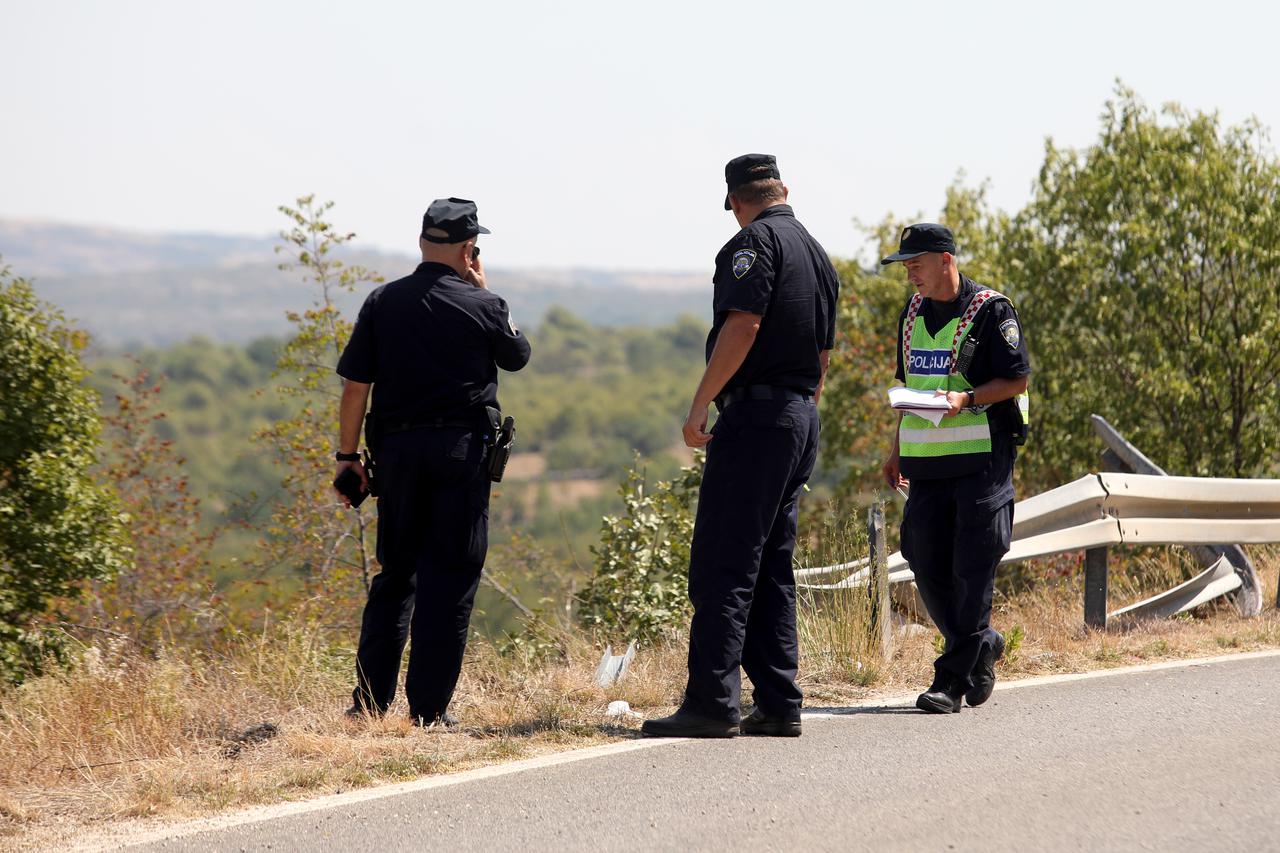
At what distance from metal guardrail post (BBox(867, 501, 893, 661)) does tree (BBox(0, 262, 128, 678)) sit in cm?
747

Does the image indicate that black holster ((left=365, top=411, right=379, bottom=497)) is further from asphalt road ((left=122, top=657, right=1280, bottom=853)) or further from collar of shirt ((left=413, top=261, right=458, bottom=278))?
asphalt road ((left=122, top=657, right=1280, bottom=853))

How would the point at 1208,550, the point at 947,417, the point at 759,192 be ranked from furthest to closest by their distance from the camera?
the point at 1208,550 → the point at 947,417 → the point at 759,192

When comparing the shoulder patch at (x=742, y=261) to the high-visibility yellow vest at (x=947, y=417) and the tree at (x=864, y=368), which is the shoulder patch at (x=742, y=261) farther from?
the tree at (x=864, y=368)

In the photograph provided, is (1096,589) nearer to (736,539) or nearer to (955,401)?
(955,401)

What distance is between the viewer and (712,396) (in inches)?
190

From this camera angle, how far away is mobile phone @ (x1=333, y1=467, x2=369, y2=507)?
525cm

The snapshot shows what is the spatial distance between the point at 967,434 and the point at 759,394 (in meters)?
0.97

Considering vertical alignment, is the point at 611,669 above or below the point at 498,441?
below

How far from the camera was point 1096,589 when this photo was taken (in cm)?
698

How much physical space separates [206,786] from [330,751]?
465mm

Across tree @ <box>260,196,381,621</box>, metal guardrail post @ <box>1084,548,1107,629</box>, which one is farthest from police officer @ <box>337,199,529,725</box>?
tree @ <box>260,196,381,621</box>

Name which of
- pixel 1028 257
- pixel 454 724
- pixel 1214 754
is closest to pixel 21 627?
pixel 454 724

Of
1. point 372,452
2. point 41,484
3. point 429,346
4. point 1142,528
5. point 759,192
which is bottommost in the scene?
point 41,484

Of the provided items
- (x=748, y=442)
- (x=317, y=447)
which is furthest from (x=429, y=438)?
(x=317, y=447)
